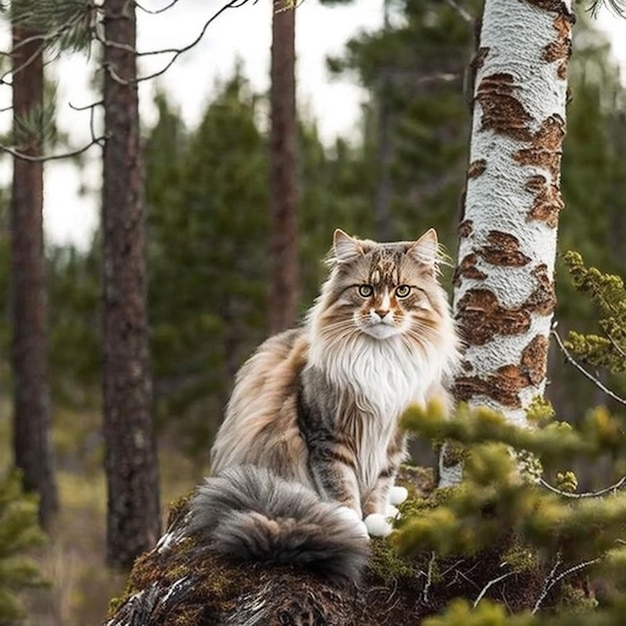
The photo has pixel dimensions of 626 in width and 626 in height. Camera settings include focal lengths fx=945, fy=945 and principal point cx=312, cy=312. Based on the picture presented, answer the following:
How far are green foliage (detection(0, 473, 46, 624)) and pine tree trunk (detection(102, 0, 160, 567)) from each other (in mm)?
682

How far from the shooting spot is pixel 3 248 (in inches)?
781

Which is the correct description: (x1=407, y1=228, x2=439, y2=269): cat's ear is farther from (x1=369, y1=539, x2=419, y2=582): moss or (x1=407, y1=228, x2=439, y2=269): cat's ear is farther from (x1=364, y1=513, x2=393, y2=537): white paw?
(x1=369, y1=539, x2=419, y2=582): moss

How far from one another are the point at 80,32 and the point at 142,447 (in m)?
4.08

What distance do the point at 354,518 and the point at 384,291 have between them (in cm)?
91

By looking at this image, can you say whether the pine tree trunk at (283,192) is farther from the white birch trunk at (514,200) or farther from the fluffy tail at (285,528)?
the fluffy tail at (285,528)

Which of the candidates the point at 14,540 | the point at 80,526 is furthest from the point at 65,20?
the point at 80,526

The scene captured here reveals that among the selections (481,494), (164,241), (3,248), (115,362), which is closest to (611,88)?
(164,241)

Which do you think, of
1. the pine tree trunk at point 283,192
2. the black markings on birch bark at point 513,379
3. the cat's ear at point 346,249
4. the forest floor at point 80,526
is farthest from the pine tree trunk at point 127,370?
the black markings on birch bark at point 513,379

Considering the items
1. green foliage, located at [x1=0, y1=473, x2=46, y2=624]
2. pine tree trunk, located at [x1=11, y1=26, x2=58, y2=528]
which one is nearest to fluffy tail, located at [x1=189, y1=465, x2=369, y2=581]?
green foliage, located at [x1=0, y1=473, x2=46, y2=624]

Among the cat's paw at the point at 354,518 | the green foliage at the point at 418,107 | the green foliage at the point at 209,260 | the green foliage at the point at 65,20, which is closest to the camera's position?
the cat's paw at the point at 354,518

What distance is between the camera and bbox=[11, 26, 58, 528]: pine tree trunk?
11.3 meters

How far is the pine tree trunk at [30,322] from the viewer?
11312mm

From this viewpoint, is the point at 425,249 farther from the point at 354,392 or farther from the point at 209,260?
the point at 209,260

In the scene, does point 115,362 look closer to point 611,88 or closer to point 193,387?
point 193,387
